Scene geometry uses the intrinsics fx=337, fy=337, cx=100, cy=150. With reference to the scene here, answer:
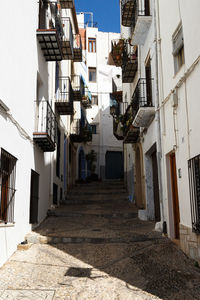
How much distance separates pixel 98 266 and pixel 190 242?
2.08 m

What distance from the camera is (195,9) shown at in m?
7.15

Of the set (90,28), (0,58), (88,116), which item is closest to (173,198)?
(0,58)

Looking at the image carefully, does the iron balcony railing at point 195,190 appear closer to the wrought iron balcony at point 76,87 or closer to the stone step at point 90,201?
the stone step at point 90,201

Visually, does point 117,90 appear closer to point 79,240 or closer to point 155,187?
point 155,187

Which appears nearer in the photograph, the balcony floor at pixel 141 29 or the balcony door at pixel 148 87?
the balcony floor at pixel 141 29

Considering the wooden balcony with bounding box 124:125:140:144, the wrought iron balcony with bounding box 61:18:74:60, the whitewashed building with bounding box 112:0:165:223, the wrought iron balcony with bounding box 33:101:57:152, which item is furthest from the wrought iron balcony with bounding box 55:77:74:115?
the wooden balcony with bounding box 124:125:140:144

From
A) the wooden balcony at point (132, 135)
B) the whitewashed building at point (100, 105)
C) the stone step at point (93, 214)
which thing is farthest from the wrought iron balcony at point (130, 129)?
the whitewashed building at point (100, 105)

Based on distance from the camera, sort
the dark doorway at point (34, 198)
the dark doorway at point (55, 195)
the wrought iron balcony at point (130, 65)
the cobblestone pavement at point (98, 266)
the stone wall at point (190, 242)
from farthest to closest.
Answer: the dark doorway at point (55, 195)
the wrought iron balcony at point (130, 65)
the dark doorway at point (34, 198)
the stone wall at point (190, 242)
the cobblestone pavement at point (98, 266)

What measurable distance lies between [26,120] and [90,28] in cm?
2303

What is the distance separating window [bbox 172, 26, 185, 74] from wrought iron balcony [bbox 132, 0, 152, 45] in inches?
120

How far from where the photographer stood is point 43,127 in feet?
37.8

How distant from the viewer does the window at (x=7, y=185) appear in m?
8.08

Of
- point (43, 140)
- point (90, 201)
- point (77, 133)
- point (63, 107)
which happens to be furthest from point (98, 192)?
point (43, 140)

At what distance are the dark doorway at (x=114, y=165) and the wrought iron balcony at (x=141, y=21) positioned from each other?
16.3 meters
